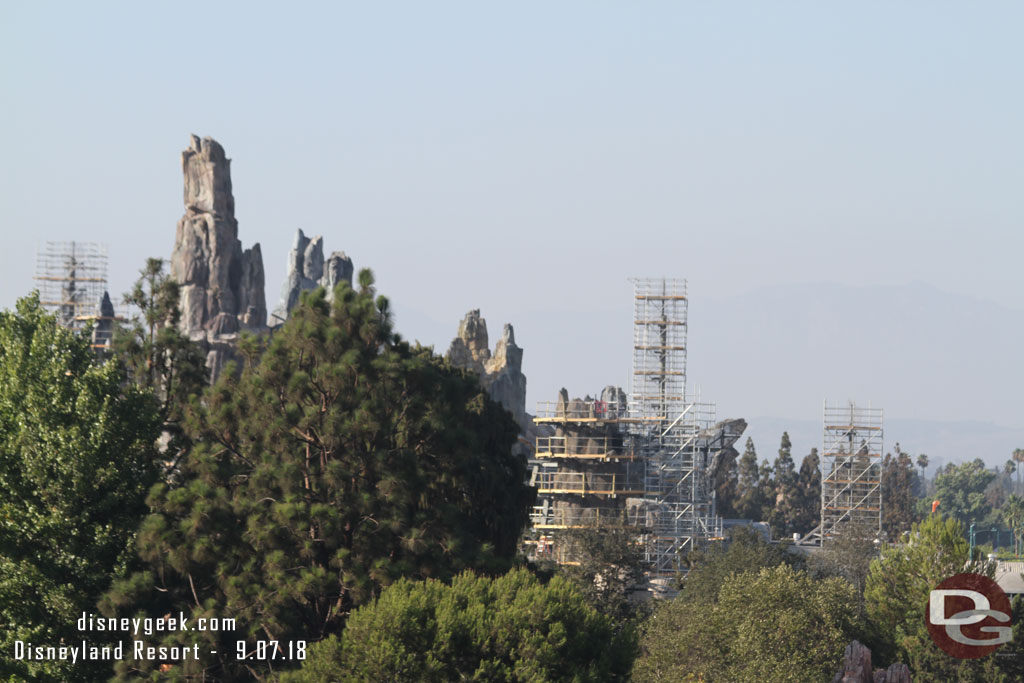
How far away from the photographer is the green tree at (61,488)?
31.0 metres

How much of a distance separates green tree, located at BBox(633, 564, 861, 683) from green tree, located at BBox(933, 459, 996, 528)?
442 feet

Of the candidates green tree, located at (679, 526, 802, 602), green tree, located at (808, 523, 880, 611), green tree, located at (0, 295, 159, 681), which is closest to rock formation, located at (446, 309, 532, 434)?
green tree, located at (808, 523, 880, 611)

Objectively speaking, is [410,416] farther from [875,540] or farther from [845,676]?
[875,540]

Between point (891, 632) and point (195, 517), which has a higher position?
point (195, 517)

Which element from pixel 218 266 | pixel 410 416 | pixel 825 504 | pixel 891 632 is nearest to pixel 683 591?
pixel 891 632

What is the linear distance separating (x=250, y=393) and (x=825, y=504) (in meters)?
72.2

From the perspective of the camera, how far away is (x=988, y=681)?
40.8 meters

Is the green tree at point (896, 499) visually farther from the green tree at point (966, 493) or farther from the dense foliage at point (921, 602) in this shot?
the dense foliage at point (921, 602)

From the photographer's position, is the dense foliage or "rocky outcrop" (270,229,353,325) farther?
"rocky outcrop" (270,229,353,325)

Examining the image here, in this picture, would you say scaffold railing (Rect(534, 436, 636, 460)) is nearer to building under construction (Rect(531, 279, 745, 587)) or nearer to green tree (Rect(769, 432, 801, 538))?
building under construction (Rect(531, 279, 745, 587))

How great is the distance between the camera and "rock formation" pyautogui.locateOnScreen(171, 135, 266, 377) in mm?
109688

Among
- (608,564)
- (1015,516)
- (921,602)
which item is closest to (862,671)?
(921,602)

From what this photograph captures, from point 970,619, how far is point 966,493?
14360 cm

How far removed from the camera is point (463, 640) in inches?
1104
